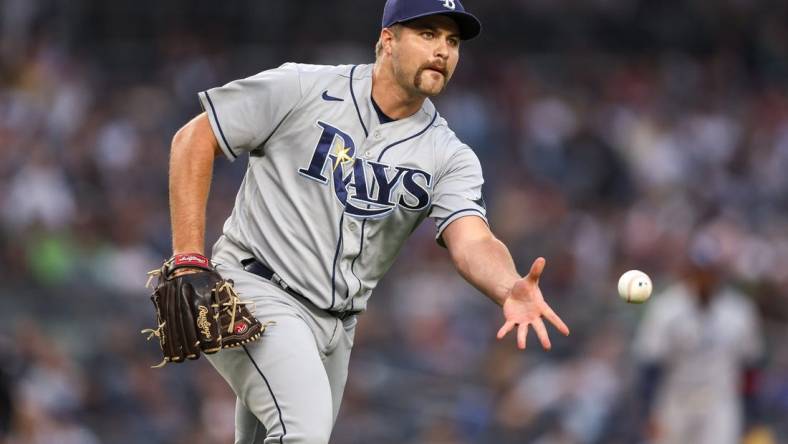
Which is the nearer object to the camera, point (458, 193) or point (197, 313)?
point (197, 313)

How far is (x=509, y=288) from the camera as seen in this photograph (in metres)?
4.59

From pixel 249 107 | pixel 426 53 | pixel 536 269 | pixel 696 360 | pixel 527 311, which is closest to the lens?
pixel 536 269

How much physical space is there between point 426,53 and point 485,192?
831 centimetres

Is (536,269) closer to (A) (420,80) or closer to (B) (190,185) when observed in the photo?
(A) (420,80)

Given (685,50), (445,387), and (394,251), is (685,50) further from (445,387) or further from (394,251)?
(394,251)

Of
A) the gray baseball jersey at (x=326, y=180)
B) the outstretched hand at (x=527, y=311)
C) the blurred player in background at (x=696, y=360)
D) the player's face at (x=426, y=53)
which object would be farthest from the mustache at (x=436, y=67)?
the blurred player in background at (x=696, y=360)

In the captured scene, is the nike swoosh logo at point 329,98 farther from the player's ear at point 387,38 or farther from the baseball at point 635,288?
the baseball at point 635,288

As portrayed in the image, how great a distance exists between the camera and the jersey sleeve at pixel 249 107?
15.9 feet

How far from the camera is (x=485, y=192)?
43.4 ft

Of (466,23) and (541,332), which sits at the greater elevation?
(466,23)

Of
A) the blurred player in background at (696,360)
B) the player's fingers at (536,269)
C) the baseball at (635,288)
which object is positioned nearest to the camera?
the player's fingers at (536,269)

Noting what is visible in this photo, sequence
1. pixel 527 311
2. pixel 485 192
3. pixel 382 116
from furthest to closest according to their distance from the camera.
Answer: pixel 485 192
pixel 382 116
pixel 527 311

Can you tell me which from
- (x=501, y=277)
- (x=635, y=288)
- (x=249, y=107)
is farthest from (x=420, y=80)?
(x=635, y=288)

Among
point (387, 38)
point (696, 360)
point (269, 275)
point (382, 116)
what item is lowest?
point (696, 360)
